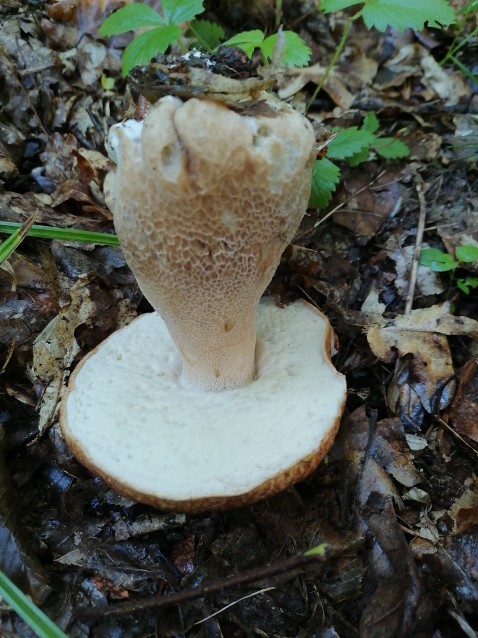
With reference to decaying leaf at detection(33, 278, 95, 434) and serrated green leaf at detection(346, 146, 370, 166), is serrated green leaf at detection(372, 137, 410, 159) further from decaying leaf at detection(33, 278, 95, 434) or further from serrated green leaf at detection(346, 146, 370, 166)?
decaying leaf at detection(33, 278, 95, 434)

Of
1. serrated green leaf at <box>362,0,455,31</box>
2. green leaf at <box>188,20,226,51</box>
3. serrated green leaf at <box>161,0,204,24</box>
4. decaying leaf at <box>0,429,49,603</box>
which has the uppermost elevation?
serrated green leaf at <box>362,0,455,31</box>

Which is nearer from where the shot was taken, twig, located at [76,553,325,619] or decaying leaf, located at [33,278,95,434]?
twig, located at [76,553,325,619]

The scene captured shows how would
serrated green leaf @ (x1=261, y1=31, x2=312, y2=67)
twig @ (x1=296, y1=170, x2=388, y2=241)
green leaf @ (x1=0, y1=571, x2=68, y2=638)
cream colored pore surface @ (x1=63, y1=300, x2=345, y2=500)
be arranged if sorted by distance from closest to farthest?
1. green leaf @ (x1=0, y1=571, x2=68, y2=638)
2. cream colored pore surface @ (x1=63, y1=300, x2=345, y2=500)
3. serrated green leaf @ (x1=261, y1=31, x2=312, y2=67)
4. twig @ (x1=296, y1=170, x2=388, y2=241)

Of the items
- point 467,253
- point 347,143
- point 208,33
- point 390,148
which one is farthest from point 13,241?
point 208,33

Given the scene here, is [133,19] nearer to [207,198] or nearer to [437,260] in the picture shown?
[207,198]

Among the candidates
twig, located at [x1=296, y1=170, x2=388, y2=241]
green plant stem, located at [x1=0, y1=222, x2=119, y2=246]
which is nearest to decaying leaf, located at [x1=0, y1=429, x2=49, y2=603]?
green plant stem, located at [x1=0, y1=222, x2=119, y2=246]

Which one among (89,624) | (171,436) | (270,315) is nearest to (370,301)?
(270,315)
